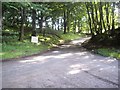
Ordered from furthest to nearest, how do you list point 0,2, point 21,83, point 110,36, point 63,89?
point 110,36 → point 0,2 → point 21,83 → point 63,89

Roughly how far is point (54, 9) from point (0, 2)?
505 inches

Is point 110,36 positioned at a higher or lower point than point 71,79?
higher

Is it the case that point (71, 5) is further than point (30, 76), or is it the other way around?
point (71, 5)

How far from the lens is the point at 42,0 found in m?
21.8

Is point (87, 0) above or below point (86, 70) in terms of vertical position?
above

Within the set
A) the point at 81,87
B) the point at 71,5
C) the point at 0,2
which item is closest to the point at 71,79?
the point at 81,87

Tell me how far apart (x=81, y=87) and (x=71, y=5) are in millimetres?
20616

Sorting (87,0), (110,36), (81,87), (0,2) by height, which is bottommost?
(81,87)

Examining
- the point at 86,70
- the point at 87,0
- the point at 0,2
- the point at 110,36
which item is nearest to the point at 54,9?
the point at 87,0

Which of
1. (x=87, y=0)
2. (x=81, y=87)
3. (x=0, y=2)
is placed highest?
(x=87, y=0)

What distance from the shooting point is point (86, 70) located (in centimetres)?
960

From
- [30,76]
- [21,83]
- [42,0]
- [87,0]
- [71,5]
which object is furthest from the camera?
[71,5]

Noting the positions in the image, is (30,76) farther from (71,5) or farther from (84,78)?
(71,5)

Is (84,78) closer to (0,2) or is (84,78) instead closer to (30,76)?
(30,76)
